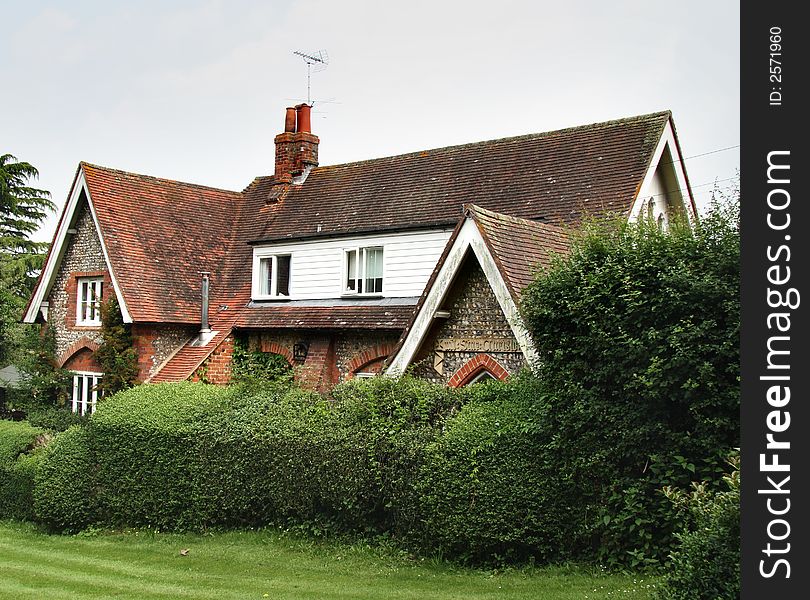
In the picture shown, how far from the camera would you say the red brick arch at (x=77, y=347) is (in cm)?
2611

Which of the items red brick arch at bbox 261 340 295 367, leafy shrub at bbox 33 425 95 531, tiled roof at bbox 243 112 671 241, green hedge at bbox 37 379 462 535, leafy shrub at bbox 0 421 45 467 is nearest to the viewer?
green hedge at bbox 37 379 462 535

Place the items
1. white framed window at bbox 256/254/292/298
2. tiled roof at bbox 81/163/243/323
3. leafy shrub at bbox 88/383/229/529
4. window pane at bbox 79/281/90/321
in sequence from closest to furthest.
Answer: leafy shrub at bbox 88/383/229/529
tiled roof at bbox 81/163/243/323
white framed window at bbox 256/254/292/298
window pane at bbox 79/281/90/321

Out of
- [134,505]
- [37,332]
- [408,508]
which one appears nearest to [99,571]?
[134,505]

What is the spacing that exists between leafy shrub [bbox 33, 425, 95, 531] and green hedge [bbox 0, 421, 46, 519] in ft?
2.83

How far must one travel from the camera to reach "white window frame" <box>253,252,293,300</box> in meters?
25.5

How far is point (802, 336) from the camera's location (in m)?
6.81

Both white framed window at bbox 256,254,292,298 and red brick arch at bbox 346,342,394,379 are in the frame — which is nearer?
red brick arch at bbox 346,342,394,379

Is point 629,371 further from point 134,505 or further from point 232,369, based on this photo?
point 232,369

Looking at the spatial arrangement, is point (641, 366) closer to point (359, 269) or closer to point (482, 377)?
point (482, 377)

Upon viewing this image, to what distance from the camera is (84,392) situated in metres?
26.2

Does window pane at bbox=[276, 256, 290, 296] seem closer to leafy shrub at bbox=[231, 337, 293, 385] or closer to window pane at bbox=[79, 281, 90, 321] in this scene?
leafy shrub at bbox=[231, 337, 293, 385]

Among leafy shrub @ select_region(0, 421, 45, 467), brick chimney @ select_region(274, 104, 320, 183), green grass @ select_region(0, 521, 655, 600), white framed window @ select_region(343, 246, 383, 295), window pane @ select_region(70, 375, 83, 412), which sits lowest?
green grass @ select_region(0, 521, 655, 600)

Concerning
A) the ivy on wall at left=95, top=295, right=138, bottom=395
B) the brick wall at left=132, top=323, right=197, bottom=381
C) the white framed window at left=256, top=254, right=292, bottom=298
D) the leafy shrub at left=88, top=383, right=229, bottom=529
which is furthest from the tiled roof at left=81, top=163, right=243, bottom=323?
the leafy shrub at left=88, top=383, right=229, bottom=529

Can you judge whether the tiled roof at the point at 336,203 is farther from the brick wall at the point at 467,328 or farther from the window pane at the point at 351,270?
the brick wall at the point at 467,328
